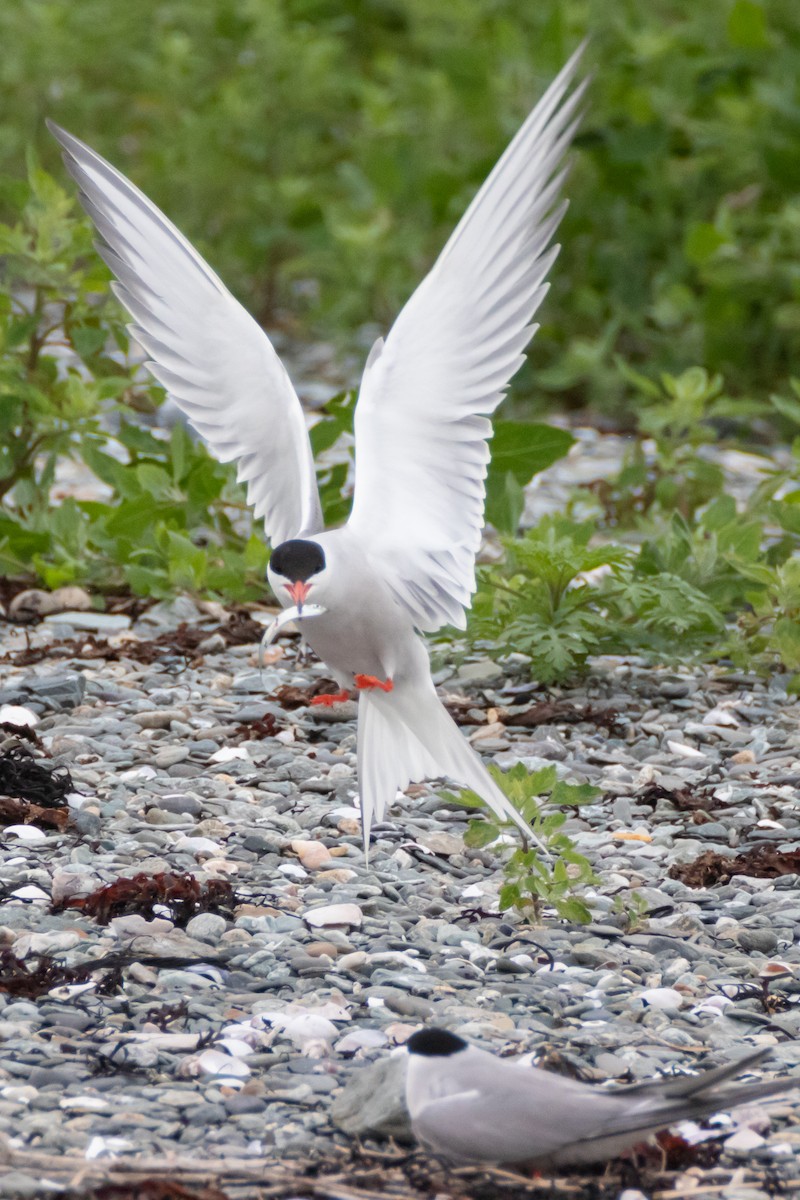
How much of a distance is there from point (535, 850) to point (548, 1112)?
2.81ft

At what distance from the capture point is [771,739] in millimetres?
3824

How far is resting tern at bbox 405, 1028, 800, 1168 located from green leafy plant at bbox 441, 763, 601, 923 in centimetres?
74

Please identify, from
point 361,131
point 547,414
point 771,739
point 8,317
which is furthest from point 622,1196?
point 361,131

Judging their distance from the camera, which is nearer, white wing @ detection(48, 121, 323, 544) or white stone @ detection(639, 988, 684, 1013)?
white stone @ detection(639, 988, 684, 1013)

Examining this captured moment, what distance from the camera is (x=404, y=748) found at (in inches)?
125

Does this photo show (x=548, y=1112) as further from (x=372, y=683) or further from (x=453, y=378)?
(x=453, y=378)

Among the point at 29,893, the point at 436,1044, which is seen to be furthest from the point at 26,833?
the point at 436,1044

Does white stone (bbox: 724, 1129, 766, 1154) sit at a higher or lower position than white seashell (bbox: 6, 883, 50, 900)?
lower

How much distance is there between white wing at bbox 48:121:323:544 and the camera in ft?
10.8

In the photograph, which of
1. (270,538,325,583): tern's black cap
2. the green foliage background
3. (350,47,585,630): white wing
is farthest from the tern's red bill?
the green foliage background

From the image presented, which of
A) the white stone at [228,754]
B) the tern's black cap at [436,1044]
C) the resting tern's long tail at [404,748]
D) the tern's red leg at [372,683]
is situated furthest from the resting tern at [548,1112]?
the white stone at [228,754]

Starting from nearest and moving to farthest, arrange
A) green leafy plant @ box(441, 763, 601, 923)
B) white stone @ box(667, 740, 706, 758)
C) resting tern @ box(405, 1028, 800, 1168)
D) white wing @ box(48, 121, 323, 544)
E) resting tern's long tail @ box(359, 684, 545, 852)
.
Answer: resting tern @ box(405, 1028, 800, 1168) < green leafy plant @ box(441, 763, 601, 923) < resting tern's long tail @ box(359, 684, 545, 852) < white wing @ box(48, 121, 323, 544) < white stone @ box(667, 740, 706, 758)

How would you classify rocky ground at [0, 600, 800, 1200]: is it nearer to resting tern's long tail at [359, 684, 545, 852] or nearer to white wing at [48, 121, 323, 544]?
resting tern's long tail at [359, 684, 545, 852]

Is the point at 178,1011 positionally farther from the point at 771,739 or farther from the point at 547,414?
the point at 547,414
